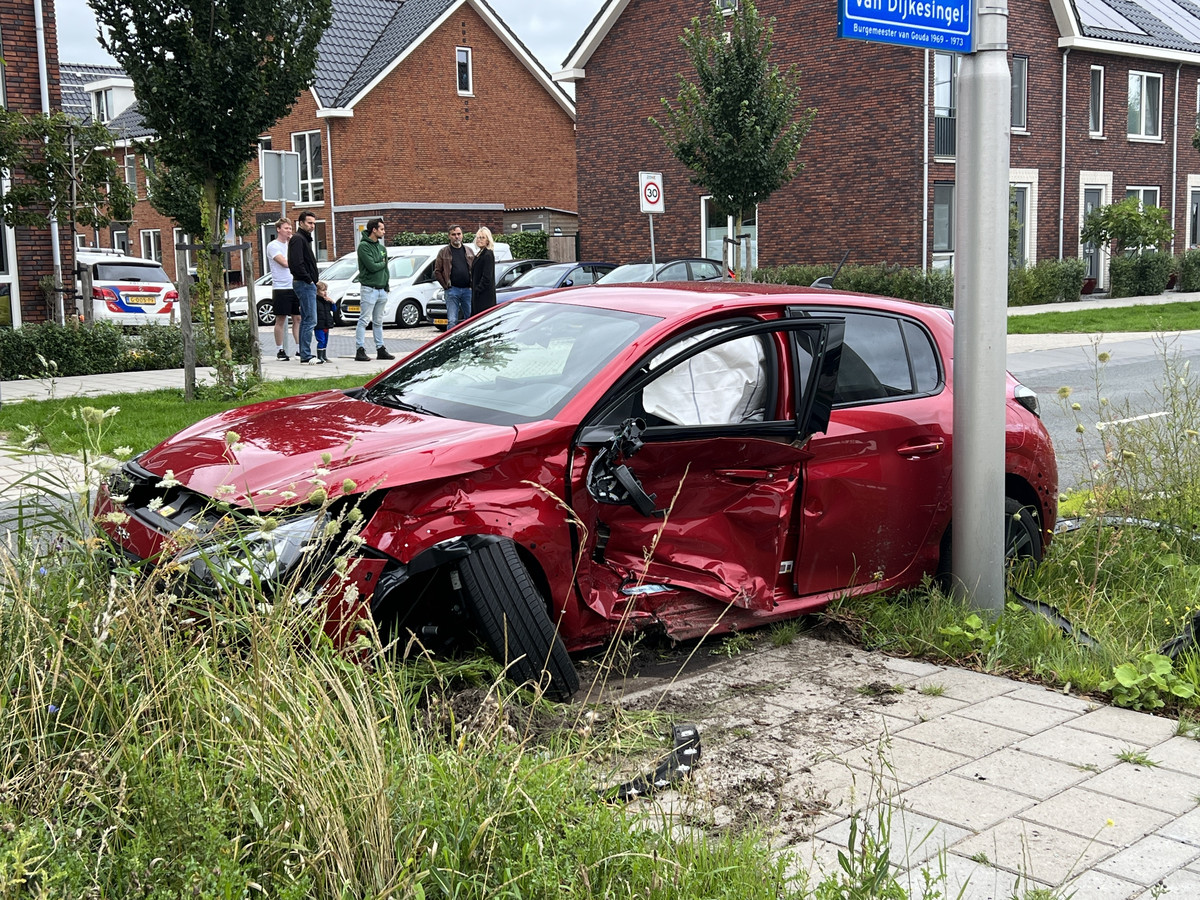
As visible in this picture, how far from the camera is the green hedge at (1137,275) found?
108 feet

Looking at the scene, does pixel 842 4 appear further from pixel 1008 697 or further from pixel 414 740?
pixel 414 740

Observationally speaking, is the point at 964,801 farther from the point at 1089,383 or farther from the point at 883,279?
the point at 883,279

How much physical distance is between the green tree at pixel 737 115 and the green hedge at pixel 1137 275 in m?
14.2

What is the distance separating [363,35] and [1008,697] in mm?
41823

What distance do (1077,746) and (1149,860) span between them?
0.88 m

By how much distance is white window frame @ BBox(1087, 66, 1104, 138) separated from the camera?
111ft

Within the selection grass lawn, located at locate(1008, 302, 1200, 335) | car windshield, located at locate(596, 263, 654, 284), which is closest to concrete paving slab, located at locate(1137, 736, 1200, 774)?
grass lawn, located at locate(1008, 302, 1200, 335)

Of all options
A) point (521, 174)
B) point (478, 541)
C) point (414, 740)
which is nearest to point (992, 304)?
point (478, 541)

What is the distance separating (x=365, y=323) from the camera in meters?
19.0

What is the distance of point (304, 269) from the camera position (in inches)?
705

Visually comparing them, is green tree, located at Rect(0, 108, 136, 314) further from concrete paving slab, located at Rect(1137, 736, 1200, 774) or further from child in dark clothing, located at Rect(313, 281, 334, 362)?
concrete paving slab, located at Rect(1137, 736, 1200, 774)

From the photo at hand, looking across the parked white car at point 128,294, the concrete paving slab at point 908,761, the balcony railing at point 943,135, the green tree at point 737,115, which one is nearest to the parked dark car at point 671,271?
the green tree at point 737,115

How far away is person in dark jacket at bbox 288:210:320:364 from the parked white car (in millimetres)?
8061

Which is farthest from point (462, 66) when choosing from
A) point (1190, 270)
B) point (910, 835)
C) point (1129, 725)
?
point (910, 835)
